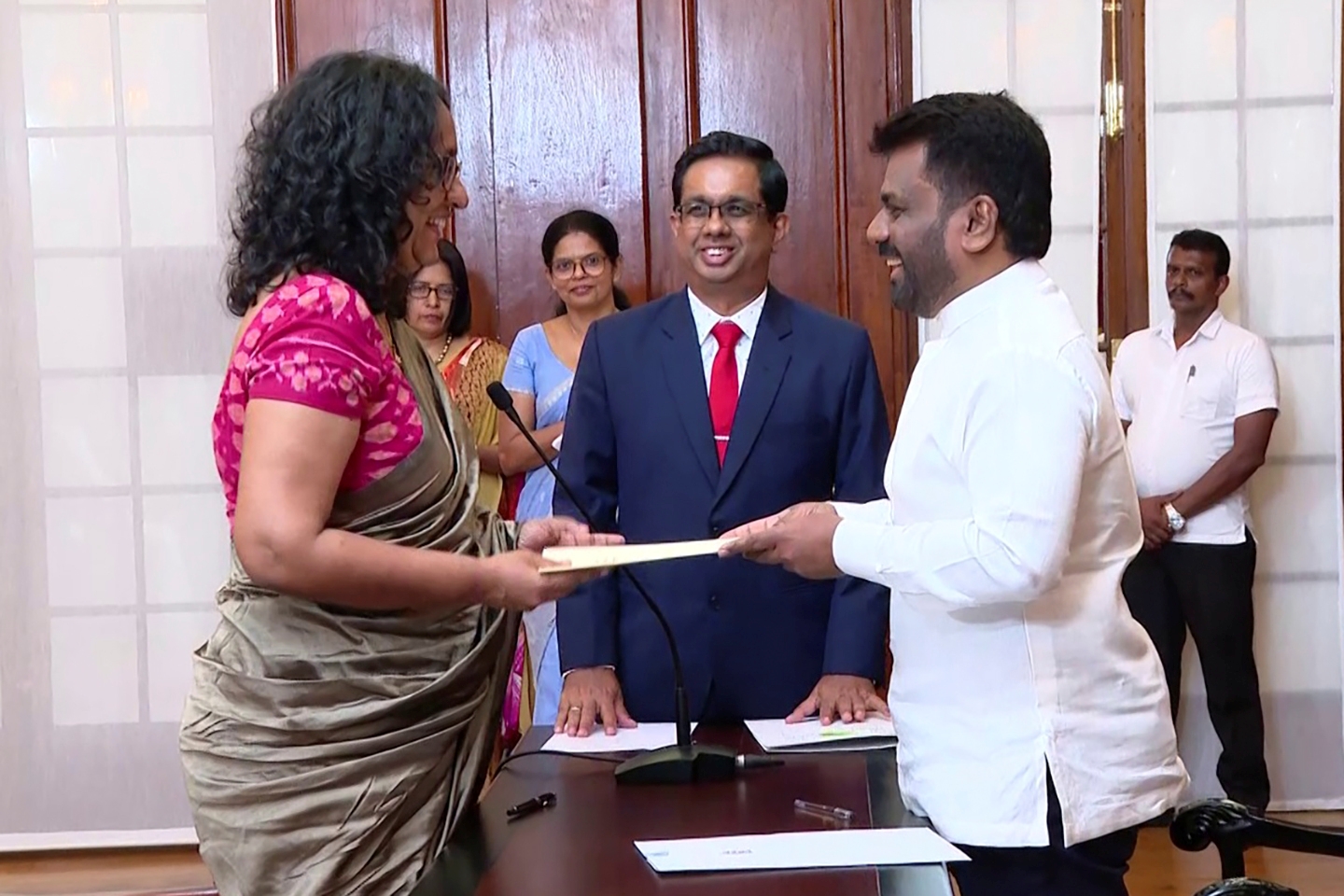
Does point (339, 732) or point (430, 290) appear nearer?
point (339, 732)

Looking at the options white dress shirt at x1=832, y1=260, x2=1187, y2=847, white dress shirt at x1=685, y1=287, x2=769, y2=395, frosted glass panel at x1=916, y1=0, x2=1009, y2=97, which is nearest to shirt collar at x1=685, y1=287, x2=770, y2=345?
white dress shirt at x1=685, y1=287, x2=769, y2=395

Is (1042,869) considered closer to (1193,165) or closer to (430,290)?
(430,290)

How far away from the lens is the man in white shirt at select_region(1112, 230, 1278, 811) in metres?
4.01

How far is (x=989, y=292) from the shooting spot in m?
1.61

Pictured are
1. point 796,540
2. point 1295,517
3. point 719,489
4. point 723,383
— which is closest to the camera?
point 796,540

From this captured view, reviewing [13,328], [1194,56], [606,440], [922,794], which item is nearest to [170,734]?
[13,328]

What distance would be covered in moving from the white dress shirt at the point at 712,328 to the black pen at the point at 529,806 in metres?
0.97

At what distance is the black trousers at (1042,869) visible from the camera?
150 cm

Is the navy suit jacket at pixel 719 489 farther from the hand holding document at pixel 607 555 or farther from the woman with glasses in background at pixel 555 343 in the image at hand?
the woman with glasses in background at pixel 555 343

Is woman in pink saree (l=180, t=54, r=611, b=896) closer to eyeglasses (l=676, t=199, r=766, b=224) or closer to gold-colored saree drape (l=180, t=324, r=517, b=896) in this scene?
gold-colored saree drape (l=180, t=324, r=517, b=896)

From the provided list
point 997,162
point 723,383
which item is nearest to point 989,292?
point 997,162

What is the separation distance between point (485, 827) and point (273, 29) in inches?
122

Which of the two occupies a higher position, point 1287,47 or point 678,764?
point 1287,47

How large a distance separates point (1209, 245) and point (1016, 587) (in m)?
2.87
